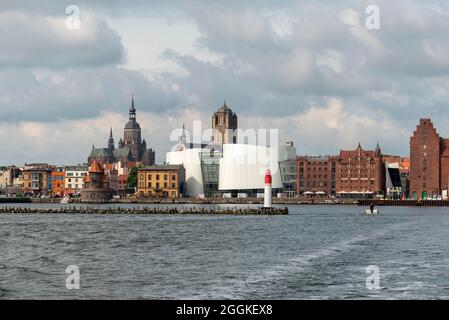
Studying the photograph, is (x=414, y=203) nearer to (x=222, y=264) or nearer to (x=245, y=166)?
(x=245, y=166)

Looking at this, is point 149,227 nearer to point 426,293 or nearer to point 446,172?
point 426,293

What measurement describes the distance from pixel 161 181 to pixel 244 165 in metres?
19.6

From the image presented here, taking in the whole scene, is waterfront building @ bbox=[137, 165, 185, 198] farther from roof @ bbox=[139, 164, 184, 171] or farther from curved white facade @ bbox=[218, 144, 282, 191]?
curved white facade @ bbox=[218, 144, 282, 191]

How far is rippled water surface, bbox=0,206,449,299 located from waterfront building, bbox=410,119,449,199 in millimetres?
123149

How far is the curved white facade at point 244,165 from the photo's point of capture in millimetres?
189875

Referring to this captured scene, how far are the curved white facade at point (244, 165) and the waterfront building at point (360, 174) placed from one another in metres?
16.8

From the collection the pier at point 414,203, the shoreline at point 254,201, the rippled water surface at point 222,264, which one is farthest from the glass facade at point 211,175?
the rippled water surface at point 222,264

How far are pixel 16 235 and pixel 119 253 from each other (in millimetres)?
19196

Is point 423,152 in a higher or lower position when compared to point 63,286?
higher

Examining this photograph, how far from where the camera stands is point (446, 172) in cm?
18638

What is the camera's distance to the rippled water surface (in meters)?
30.8

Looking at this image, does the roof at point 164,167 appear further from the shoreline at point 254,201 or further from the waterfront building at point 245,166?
the waterfront building at point 245,166

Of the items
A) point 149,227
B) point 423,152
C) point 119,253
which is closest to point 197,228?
point 149,227
